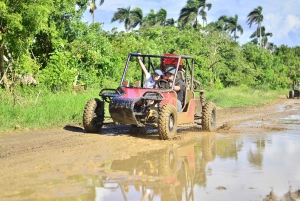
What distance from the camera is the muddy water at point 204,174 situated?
18.8 feet

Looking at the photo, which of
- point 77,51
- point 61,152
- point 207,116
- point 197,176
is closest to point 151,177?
point 197,176

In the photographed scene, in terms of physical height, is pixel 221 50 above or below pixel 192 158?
above

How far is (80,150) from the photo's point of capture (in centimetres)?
841

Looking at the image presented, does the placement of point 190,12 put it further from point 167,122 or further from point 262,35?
point 167,122

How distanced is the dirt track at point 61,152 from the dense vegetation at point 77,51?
3152mm

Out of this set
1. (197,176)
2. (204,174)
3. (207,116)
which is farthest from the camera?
(207,116)

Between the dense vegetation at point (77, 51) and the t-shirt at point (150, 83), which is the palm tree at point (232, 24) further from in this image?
the t-shirt at point (150, 83)

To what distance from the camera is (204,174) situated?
6906 millimetres

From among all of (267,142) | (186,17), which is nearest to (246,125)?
(267,142)

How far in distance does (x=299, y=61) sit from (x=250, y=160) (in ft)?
184

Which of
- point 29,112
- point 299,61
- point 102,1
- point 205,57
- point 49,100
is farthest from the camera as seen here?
point 299,61

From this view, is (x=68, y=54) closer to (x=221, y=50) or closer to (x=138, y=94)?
(x=138, y=94)

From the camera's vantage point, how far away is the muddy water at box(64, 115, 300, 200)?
5.74 m

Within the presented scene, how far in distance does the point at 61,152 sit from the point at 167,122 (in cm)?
247
